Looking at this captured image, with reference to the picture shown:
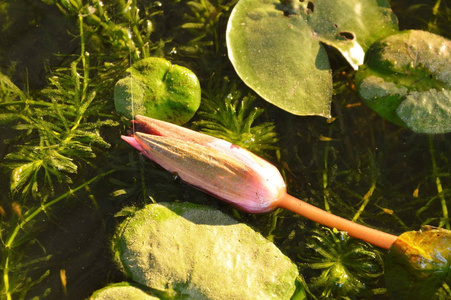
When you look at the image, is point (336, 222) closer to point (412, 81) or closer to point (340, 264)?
point (340, 264)

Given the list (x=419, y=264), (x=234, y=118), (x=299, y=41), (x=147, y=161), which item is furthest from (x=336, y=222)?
(x=147, y=161)

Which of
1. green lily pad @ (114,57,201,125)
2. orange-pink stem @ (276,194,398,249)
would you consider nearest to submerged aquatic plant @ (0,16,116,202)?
green lily pad @ (114,57,201,125)

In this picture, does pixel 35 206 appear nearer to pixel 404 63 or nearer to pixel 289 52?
pixel 289 52

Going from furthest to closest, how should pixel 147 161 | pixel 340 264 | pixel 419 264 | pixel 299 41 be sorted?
→ pixel 147 161 → pixel 299 41 → pixel 340 264 → pixel 419 264

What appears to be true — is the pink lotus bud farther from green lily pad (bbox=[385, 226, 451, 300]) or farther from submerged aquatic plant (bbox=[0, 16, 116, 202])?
green lily pad (bbox=[385, 226, 451, 300])

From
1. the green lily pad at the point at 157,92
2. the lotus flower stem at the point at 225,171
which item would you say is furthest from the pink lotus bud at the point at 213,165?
the green lily pad at the point at 157,92

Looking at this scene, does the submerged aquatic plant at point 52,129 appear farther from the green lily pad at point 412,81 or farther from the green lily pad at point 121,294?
the green lily pad at point 412,81
